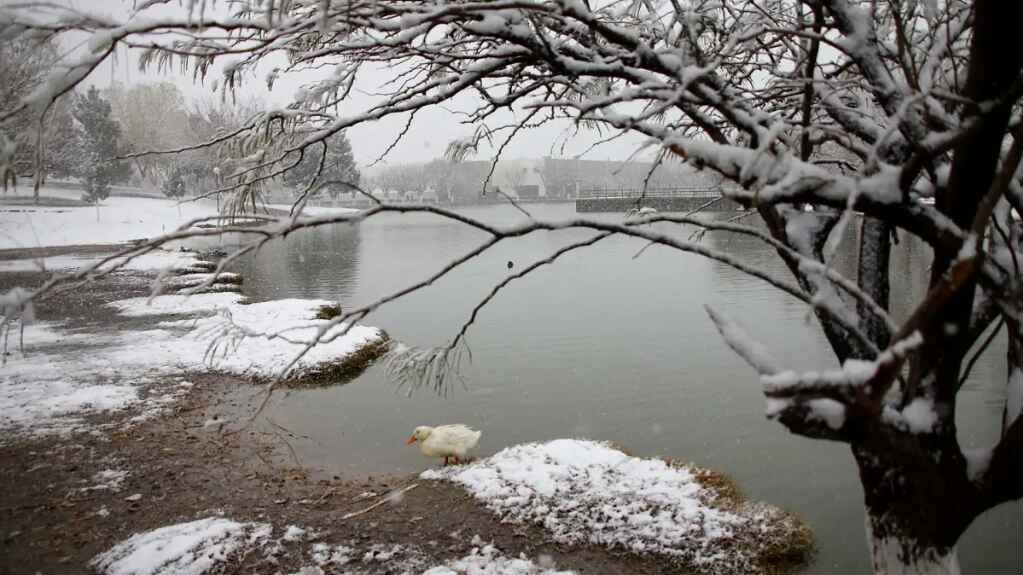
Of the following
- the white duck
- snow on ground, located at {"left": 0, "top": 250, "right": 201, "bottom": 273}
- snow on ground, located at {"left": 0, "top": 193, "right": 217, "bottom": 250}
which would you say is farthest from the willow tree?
snow on ground, located at {"left": 0, "top": 193, "right": 217, "bottom": 250}

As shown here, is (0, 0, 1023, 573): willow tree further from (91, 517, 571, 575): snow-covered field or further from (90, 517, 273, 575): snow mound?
(90, 517, 273, 575): snow mound

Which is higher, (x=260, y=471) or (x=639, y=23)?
(x=639, y=23)

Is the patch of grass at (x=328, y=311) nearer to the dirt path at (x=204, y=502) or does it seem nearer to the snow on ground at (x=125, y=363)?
the snow on ground at (x=125, y=363)

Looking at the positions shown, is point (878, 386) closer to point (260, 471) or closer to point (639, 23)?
point (639, 23)

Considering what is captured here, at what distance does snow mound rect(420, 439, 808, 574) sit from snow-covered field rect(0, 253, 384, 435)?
2.66 m

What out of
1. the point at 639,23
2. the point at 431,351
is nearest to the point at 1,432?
the point at 431,351

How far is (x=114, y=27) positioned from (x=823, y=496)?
7.25 metres

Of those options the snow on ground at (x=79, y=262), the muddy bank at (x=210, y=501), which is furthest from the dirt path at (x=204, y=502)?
the snow on ground at (x=79, y=262)

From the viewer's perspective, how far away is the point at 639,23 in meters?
4.45

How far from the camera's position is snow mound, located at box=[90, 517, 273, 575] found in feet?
15.8

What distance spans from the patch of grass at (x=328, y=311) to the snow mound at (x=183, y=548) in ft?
31.6

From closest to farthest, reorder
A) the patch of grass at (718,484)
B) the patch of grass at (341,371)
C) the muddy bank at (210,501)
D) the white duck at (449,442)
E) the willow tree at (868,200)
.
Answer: the willow tree at (868,200) → the muddy bank at (210,501) → the patch of grass at (718,484) → the white duck at (449,442) → the patch of grass at (341,371)

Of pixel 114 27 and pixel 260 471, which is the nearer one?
pixel 114 27

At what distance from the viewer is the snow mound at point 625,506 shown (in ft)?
17.4
